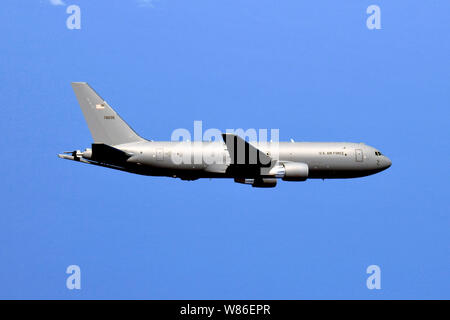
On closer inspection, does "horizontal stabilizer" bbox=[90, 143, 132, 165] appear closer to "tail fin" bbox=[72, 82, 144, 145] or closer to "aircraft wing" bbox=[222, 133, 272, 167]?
"tail fin" bbox=[72, 82, 144, 145]

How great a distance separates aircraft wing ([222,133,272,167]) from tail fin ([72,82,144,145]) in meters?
9.90

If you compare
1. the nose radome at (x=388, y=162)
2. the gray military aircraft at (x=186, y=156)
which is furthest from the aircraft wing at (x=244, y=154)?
the nose radome at (x=388, y=162)

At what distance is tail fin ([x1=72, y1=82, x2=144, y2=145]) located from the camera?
2432 inches

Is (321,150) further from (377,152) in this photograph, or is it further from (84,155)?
(84,155)

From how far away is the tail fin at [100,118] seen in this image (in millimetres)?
61781

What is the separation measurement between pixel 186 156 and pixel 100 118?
8531 mm

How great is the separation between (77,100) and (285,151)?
768 inches

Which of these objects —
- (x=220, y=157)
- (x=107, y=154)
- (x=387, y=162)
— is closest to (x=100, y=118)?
(x=107, y=154)

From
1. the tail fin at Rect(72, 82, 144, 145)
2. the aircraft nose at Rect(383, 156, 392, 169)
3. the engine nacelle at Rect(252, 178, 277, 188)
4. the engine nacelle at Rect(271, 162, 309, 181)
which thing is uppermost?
the tail fin at Rect(72, 82, 144, 145)

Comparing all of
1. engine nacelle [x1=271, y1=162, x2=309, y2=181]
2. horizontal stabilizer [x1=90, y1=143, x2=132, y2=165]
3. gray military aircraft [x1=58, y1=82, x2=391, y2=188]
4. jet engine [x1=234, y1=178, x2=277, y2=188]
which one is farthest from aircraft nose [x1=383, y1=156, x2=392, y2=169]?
horizontal stabilizer [x1=90, y1=143, x2=132, y2=165]

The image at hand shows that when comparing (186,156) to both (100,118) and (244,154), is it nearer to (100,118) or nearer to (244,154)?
(244,154)

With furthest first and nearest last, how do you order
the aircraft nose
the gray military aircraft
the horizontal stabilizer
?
the aircraft nose, the gray military aircraft, the horizontal stabilizer

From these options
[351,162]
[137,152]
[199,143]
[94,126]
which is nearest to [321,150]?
[351,162]

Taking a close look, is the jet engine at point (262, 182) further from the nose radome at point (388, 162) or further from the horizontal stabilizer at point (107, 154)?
the nose radome at point (388, 162)
